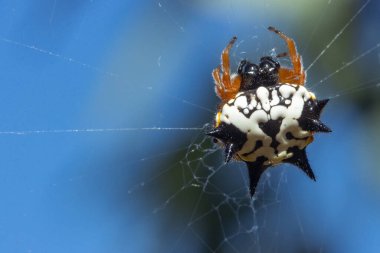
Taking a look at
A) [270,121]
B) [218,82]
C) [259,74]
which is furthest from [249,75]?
[270,121]

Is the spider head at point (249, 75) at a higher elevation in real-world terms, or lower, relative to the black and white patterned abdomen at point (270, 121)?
higher

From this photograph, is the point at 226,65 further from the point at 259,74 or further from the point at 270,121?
the point at 270,121

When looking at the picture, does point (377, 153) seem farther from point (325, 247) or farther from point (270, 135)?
point (270, 135)

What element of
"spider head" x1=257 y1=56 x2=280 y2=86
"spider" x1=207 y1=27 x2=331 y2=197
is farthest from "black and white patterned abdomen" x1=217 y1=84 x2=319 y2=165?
"spider head" x1=257 y1=56 x2=280 y2=86

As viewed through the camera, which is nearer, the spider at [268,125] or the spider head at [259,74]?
the spider at [268,125]

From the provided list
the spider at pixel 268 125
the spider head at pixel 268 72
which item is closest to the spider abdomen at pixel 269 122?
the spider at pixel 268 125

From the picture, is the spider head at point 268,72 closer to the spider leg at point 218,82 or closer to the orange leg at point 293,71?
the orange leg at point 293,71
